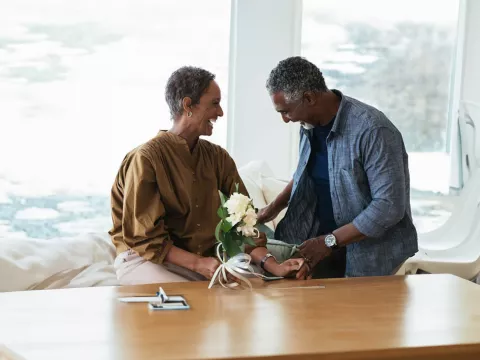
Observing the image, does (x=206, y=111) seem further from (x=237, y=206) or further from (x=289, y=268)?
(x=289, y=268)

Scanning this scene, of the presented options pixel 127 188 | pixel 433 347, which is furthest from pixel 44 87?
pixel 433 347

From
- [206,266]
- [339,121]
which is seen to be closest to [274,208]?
[339,121]

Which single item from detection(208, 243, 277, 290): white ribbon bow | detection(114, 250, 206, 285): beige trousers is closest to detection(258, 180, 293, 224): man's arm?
detection(114, 250, 206, 285): beige trousers

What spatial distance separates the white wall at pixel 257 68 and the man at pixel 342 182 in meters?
1.30

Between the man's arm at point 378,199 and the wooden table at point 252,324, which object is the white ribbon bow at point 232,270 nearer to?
the wooden table at point 252,324

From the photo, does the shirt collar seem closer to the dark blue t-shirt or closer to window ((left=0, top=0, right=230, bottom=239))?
the dark blue t-shirt

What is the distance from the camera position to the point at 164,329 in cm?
202

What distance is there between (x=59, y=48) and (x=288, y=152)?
1.41 m

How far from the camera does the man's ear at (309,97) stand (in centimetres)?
289

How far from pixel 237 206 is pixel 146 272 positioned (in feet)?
1.62

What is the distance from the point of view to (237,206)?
2398 mm

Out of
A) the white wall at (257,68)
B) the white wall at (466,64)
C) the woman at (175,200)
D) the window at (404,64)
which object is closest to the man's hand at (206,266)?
the woman at (175,200)

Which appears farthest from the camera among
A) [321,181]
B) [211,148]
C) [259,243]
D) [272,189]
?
[272,189]

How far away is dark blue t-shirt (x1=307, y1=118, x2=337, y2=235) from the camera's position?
123 inches
